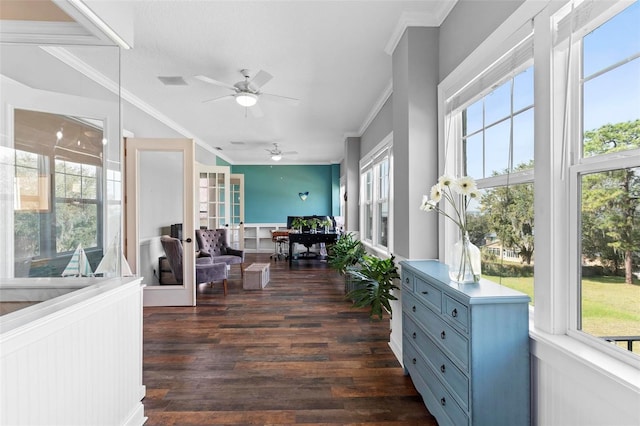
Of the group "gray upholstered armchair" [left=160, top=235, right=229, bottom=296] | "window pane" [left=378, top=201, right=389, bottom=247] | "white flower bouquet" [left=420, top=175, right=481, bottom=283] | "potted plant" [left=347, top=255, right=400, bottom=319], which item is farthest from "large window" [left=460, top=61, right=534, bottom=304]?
"gray upholstered armchair" [left=160, top=235, right=229, bottom=296]

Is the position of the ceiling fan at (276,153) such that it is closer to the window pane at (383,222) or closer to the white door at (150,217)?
the white door at (150,217)

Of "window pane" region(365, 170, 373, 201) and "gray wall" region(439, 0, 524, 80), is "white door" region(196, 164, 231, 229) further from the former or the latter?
"gray wall" region(439, 0, 524, 80)

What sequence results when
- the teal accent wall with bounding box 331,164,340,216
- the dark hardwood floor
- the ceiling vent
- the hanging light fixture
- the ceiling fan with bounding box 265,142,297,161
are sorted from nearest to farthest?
1. the dark hardwood floor
2. the hanging light fixture
3. the ceiling vent
4. the ceiling fan with bounding box 265,142,297,161
5. the teal accent wall with bounding box 331,164,340,216

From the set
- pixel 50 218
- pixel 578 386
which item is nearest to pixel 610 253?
pixel 578 386

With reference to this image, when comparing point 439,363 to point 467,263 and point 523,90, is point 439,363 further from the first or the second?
point 523,90

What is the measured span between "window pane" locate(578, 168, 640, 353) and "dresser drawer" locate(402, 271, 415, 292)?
994 millimetres

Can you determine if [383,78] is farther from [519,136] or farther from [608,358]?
[608,358]

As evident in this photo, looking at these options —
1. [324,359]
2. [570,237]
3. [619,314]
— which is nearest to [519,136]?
[570,237]

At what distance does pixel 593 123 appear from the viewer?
48.6 inches

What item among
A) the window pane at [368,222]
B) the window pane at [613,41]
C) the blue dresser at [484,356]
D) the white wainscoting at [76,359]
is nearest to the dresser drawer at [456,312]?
the blue dresser at [484,356]

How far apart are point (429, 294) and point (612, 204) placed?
0.99 m

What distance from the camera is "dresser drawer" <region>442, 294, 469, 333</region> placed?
4.68 feet

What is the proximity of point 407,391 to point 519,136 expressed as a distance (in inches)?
72.0

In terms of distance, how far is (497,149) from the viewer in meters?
1.86
